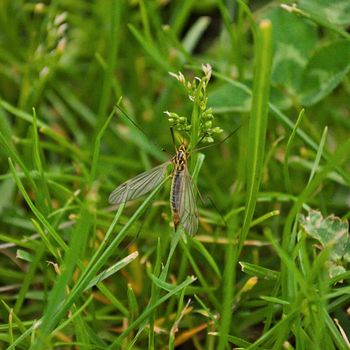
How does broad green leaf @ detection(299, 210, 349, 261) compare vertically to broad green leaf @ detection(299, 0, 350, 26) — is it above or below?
below

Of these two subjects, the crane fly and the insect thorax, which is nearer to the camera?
the crane fly

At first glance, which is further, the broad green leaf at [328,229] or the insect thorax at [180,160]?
the insect thorax at [180,160]

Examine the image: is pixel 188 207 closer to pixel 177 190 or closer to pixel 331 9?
pixel 177 190

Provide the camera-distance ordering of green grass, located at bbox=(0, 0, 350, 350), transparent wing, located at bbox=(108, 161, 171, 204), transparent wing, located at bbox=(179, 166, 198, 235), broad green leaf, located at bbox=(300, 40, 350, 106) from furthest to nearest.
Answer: broad green leaf, located at bbox=(300, 40, 350, 106)
transparent wing, located at bbox=(108, 161, 171, 204)
transparent wing, located at bbox=(179, 166, 198, 235)
green grass, located at bbox=(0, 0, 350, 350)

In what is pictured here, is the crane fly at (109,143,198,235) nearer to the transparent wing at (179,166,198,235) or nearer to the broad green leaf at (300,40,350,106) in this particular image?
the transparent wing at (179,166,198,235)

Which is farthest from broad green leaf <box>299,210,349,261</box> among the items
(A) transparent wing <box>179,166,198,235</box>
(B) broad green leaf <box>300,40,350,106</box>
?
(B) broad green leaf <box>300,40,350,106</box>

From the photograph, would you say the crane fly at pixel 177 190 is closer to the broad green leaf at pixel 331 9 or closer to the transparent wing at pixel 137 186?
the transparent wing at pixel 137 186

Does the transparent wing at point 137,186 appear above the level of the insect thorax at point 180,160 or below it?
below

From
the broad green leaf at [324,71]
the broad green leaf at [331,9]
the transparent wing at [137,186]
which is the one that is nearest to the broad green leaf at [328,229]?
the transparent wing at [137,186]
